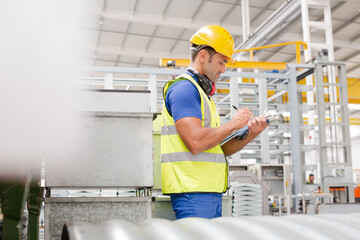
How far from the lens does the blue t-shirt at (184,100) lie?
6.11 ft

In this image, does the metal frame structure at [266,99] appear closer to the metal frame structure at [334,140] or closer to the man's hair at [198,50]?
the metal frame structure at [334,140]

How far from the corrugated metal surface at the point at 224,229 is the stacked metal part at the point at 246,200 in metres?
3.07

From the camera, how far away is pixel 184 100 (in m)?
1.88

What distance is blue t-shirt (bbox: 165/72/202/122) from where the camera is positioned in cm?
186

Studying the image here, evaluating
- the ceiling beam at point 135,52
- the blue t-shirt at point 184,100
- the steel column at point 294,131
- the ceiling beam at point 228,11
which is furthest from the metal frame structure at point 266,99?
the ceiling beam at point 135,52

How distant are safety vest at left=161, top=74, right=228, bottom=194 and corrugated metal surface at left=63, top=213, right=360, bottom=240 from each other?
793mm

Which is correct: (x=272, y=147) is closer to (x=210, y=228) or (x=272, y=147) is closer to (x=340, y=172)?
(x=340, y=172)

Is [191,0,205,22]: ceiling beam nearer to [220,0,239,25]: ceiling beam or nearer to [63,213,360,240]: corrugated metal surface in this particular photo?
[220,0,239,25]: ceiling beam

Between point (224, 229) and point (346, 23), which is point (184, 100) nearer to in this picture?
point (224, 229)

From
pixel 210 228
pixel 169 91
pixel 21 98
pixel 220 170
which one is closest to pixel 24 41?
pixel 21 98

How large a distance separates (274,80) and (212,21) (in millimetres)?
5325

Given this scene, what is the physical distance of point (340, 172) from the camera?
19.3ft

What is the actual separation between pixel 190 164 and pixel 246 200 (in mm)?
2454

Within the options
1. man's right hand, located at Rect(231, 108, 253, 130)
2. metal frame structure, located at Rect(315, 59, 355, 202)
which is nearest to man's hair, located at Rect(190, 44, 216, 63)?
man's right hand, located at Rect(231, 108, 253, 130)
